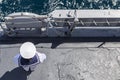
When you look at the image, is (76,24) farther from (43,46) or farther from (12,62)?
(12,62)

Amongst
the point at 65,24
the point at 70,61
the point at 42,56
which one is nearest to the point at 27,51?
the point at 42,56

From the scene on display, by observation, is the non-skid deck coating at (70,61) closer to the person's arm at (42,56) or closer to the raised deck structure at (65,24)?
the person's arm at (42,56)

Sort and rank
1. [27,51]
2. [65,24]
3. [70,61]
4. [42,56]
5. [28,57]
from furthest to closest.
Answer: [65,24], [70,61], [42,56], [28,57], [27,51]

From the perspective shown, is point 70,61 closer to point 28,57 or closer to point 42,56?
point 42,56

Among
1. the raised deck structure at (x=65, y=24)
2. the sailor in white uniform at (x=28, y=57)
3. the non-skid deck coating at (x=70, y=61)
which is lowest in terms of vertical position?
the non-skid deck coating at (x=70, y=61)

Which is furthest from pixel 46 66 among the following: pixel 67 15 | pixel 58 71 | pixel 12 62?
pixel 67 15

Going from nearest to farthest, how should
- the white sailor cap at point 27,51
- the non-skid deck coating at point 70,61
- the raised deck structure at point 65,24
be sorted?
the white sailor cap at point 27,51, the non-skid deck coating at point 70,61, the raised deck structure at point 65,24

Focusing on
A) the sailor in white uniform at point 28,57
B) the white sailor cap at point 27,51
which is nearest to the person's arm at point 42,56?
the sailor in white uniform at point 28,57
